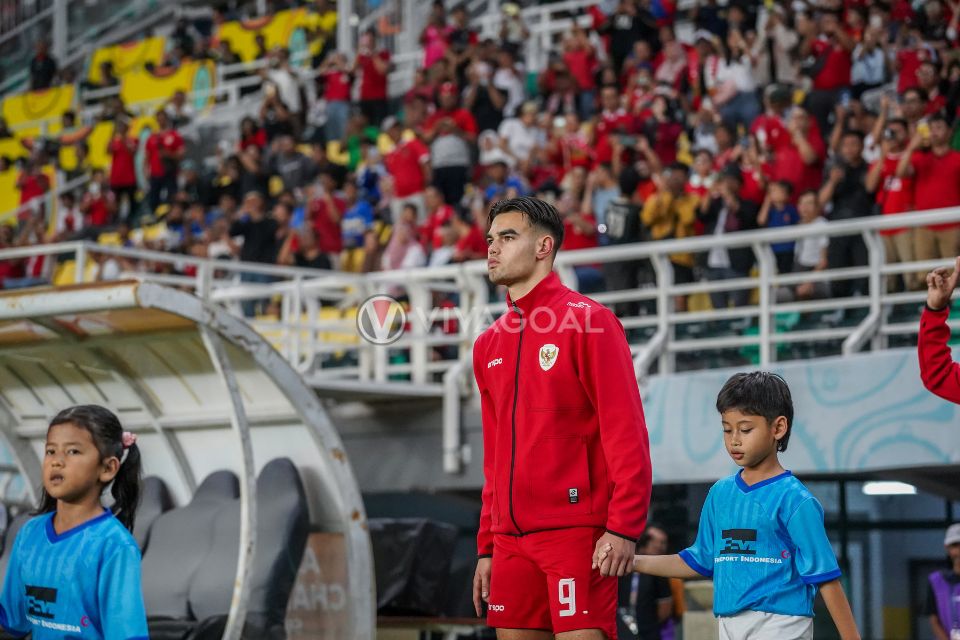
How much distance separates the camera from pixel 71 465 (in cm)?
540

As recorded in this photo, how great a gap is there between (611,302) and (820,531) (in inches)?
307

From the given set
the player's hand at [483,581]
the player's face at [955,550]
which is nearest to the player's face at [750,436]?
the player's hand at [483,581]

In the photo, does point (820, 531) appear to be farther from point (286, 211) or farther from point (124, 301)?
point (286, 211)

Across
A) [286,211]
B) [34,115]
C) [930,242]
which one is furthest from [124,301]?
[34,115]

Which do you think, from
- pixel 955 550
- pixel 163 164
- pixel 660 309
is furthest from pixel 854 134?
pixel 163 164

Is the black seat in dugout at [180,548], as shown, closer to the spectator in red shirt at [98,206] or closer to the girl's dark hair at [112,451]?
the girl's dark hair at [112,451]

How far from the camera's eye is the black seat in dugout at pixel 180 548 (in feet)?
31.2

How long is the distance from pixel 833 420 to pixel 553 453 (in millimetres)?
5859

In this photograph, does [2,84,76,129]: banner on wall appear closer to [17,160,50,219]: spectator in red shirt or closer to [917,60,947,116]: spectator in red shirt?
[17,160,50,219]: spectator in red shirt

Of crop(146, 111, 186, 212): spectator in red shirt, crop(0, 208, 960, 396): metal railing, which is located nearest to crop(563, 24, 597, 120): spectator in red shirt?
crop(0, 208, 960, 396): metal railing

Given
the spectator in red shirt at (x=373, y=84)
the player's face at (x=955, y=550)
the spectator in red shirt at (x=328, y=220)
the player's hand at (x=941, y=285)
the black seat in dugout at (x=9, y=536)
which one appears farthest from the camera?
the spectator in red shirt at (x=373, y=84)

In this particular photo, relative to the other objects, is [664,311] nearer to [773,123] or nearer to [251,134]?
[773,123]

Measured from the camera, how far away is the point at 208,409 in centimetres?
991

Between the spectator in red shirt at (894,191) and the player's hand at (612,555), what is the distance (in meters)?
7.01
